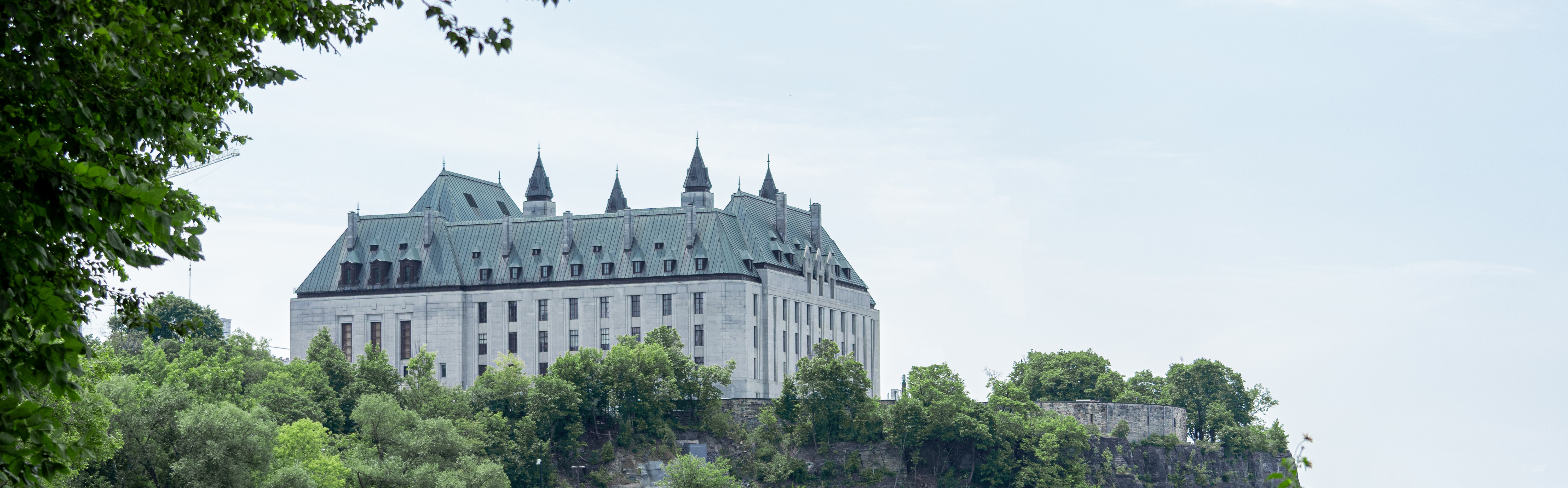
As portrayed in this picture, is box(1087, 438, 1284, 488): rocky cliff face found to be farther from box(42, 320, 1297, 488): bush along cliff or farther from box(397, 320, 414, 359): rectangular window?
box(397, 320, 414, 359): rectangular window

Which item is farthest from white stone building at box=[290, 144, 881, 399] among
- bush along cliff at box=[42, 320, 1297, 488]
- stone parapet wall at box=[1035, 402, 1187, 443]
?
stone parapet wall at box=[1035, 402, 1187, 443]

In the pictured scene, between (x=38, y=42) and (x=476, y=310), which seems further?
(x=476, y=310)

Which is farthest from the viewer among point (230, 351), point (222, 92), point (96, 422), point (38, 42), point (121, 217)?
point (230, 351)

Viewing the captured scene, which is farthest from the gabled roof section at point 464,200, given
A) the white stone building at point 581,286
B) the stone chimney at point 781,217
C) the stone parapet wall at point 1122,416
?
the stone parapet wall at point 1122,416

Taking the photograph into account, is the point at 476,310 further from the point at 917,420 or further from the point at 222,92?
the point at 222,92

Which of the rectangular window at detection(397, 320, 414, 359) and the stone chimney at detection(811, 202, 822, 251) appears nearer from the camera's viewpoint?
the rectangular window at detection(397, 320, 414, 359)

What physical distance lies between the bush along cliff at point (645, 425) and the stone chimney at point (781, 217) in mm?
25075

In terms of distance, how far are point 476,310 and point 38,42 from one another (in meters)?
144

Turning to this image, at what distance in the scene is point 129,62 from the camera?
20.0 metres

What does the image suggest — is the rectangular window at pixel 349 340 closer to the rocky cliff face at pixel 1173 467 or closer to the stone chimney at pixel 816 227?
the stone chimney at pixel 816 227

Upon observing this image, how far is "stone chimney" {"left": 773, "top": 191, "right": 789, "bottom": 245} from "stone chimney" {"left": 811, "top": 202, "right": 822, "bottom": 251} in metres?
2.90

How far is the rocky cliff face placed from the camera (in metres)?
143

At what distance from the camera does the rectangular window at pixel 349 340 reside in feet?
526

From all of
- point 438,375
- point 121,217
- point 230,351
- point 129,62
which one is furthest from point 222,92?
point 438,375
